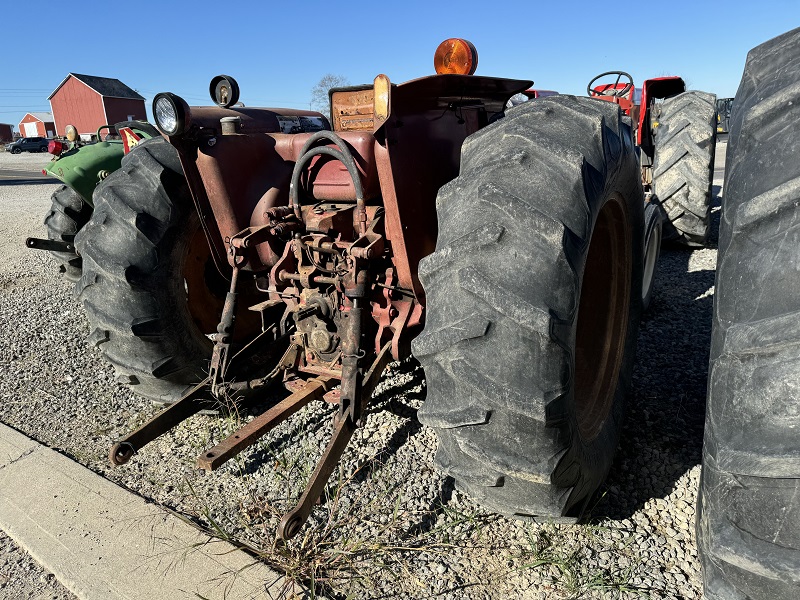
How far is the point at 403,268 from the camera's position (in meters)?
2.39

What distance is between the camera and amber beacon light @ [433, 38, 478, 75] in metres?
2.47

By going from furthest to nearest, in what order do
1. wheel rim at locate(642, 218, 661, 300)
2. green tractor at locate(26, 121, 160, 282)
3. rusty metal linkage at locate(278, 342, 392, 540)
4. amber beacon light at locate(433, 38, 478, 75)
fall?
green tractor at locate(26, 121, 160, 282)
wheel rim at locate(642, 218, 661, 300)
amber beacon light at locate(433, 38, 478, 75)
rusty metal linkage at locate(278, 342, 392, 540)

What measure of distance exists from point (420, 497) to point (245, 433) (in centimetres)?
79

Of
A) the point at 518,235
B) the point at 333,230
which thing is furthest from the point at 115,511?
the point at 518,235

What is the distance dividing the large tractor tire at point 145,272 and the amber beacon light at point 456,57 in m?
1.40

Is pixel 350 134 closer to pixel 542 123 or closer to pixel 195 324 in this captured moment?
pixel 542 123

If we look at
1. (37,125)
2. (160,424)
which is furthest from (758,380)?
(37,125)

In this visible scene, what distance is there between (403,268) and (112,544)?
163 centimetres

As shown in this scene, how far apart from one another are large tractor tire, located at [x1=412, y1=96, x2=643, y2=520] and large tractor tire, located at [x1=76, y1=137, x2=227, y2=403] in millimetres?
1683

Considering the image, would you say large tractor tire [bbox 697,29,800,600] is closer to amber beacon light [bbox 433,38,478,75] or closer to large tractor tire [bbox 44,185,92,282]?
amber beacon light [bbox 433,38,478,75]

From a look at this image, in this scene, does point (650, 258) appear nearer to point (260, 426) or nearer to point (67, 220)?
point (260, 426)

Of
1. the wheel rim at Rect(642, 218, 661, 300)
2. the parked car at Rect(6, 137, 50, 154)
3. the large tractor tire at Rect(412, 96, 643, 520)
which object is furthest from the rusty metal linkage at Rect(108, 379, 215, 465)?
the parked car at Rect(6, 137, 50, 154)

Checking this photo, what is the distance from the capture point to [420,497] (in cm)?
247

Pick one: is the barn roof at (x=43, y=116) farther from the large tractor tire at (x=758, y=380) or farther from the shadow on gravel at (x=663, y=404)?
the large tractor tire at (x=758, y=380)
